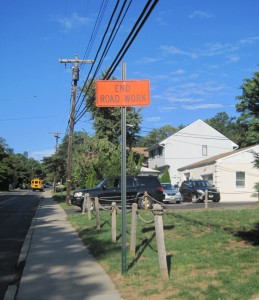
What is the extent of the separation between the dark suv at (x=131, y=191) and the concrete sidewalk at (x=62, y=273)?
32.9ft

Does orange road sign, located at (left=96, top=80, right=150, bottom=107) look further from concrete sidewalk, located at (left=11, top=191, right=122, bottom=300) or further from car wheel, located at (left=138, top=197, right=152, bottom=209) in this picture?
car wheel, located at (left=138, top=197, right=152, bottom=209)

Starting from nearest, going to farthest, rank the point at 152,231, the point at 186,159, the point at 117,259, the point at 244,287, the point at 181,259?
the point at 244,287
the point at 181,259
the point at 117,259
the point at 152,231
the point at 186,159

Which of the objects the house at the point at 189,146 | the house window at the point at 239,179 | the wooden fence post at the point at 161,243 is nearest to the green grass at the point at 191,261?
the wooden fence post at the point at 161,243

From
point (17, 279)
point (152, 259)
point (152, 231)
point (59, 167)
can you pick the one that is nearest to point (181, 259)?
point (152, 259)

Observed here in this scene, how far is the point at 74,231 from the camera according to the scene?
15594mm

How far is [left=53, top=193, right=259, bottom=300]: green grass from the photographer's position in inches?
262

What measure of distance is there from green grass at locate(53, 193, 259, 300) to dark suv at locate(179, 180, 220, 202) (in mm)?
17338

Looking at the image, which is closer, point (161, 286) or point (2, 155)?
point (161, 286)

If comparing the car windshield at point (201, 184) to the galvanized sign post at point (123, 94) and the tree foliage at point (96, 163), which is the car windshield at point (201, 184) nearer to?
the tree foliage at point (96, 163)

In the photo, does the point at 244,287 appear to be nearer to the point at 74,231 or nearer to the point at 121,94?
the point at 121,94

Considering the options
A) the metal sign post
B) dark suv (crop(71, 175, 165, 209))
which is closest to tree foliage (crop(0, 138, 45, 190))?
dark suv (crop(71, 175, 165, 209))

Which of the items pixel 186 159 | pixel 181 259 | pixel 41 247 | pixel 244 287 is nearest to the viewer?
pixel 244 287

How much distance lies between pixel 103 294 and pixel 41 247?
5.50 metres

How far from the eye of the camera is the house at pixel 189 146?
5206 cm
